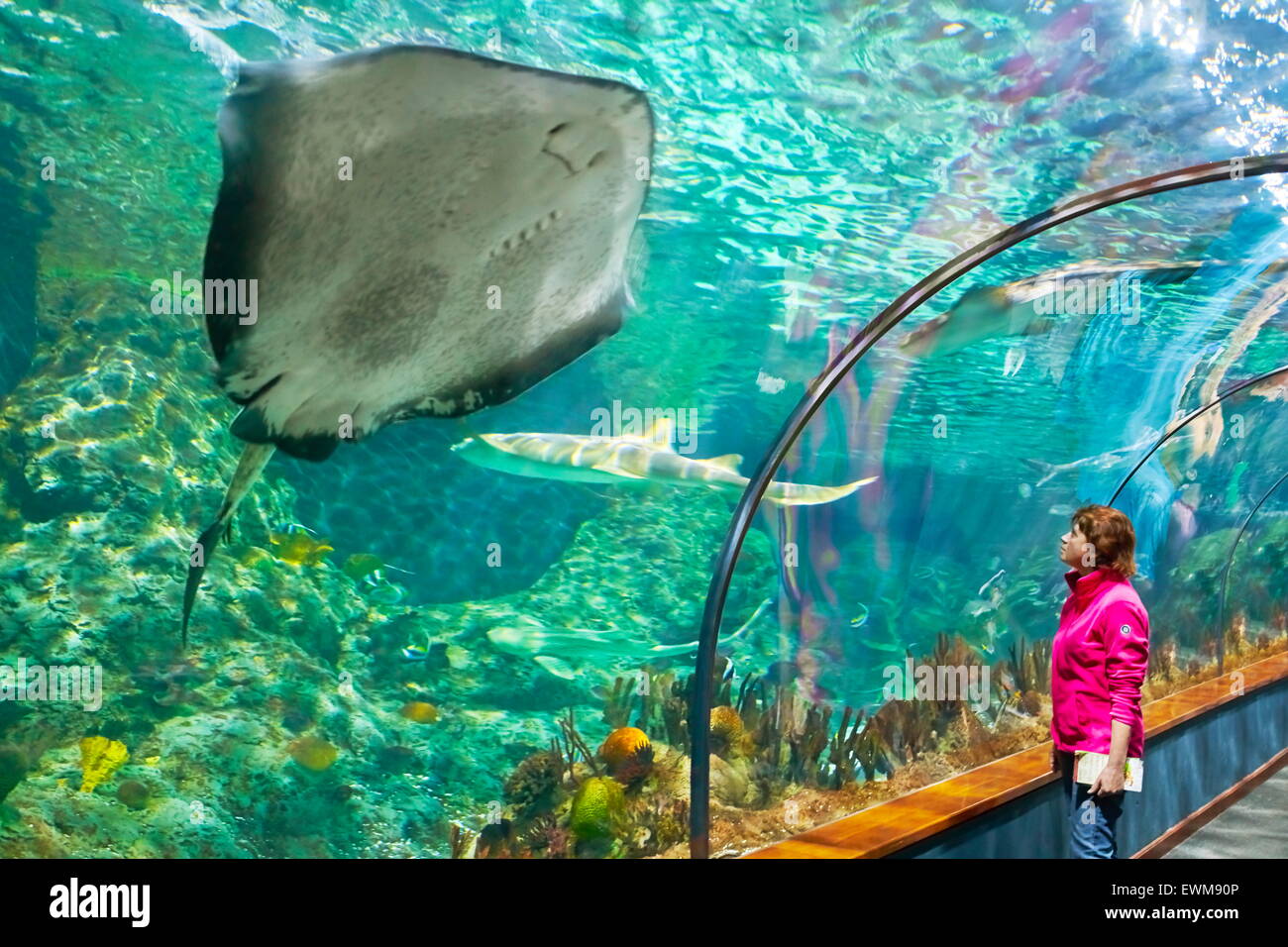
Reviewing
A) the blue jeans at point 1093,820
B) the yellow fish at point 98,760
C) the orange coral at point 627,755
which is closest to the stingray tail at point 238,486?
the yellow fish at point 98,760

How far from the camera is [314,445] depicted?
4.34 m

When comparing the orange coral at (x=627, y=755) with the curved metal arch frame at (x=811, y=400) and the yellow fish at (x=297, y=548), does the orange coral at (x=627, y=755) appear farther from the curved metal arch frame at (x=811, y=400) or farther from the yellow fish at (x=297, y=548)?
the yellow fish at (x=297, y=548)

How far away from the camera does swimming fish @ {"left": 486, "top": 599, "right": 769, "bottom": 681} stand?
9070 mm

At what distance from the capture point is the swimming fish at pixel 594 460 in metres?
8.41

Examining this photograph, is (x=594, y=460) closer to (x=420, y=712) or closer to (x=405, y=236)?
(x=420, y=712)

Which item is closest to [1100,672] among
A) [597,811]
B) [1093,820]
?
[1093,820]

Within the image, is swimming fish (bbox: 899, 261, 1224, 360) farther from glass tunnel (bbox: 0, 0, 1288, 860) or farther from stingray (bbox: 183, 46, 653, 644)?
stingray (bbox: 183, 46, 653, 644)

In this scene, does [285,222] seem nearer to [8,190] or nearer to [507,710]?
[8,190]

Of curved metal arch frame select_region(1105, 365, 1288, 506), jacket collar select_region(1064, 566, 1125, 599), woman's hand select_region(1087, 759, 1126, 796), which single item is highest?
curved metal arch frame select_region(1105, 365, 1288, 506)

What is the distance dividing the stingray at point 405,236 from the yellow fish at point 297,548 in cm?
355

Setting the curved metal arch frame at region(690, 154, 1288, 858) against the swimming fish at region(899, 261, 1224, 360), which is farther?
the swimming fish at region(899, 261, 1224, 360)

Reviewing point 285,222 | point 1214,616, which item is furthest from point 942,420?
point 285,222

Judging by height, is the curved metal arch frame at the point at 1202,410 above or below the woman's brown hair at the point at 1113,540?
above

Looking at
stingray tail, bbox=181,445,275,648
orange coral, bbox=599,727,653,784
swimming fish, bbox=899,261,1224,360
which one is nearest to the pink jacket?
orange coral, bbox=599,727,653,784
